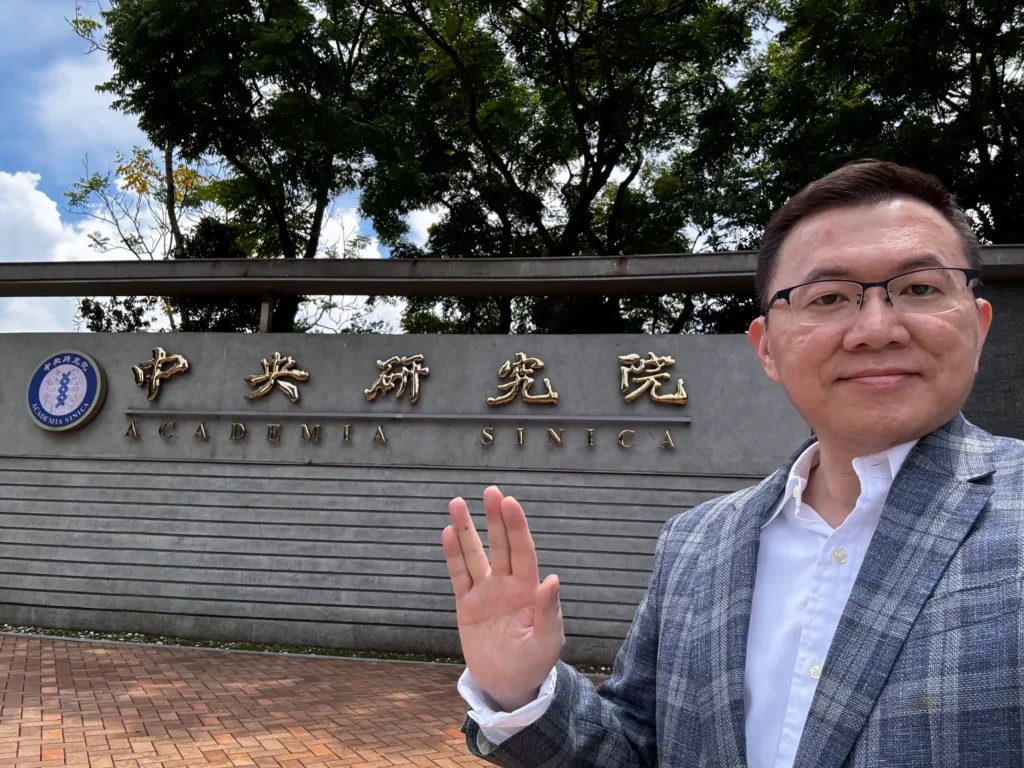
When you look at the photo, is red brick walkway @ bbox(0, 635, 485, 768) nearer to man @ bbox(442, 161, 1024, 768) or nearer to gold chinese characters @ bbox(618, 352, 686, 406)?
gold chinese characters @ bbox(618, 352, 686, 406)

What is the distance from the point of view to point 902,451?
41.5 inches

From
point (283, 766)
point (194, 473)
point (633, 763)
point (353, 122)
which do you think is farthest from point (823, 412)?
point (353, 122)

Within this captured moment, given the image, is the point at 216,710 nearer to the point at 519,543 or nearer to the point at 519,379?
the point at 519,379

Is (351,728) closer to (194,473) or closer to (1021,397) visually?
(194,473)

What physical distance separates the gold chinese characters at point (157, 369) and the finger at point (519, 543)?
7.99 meters

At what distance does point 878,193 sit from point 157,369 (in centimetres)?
847

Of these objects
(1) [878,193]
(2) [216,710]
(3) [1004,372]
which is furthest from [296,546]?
(1) [878,193]

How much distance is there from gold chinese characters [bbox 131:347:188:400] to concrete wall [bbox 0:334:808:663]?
8 cm

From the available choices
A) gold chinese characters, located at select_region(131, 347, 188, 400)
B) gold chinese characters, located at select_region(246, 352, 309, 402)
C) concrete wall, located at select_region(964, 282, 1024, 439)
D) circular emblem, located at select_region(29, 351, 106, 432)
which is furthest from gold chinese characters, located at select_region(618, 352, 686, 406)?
circular emblem, located at select_region(29, 351, 106, 432)

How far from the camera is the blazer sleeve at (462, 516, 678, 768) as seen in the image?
1149 mm

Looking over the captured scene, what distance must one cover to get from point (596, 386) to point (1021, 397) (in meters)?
3.82

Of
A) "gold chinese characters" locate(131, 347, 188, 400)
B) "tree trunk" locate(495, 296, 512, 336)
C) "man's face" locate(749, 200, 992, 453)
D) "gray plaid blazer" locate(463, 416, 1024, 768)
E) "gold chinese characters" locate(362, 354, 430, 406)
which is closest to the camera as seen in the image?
"gray plaid blazer" locate(463, 416, 1024, 768)

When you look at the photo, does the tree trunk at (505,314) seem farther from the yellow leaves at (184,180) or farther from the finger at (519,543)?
the finger at (519,543)

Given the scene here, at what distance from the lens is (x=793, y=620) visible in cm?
111
